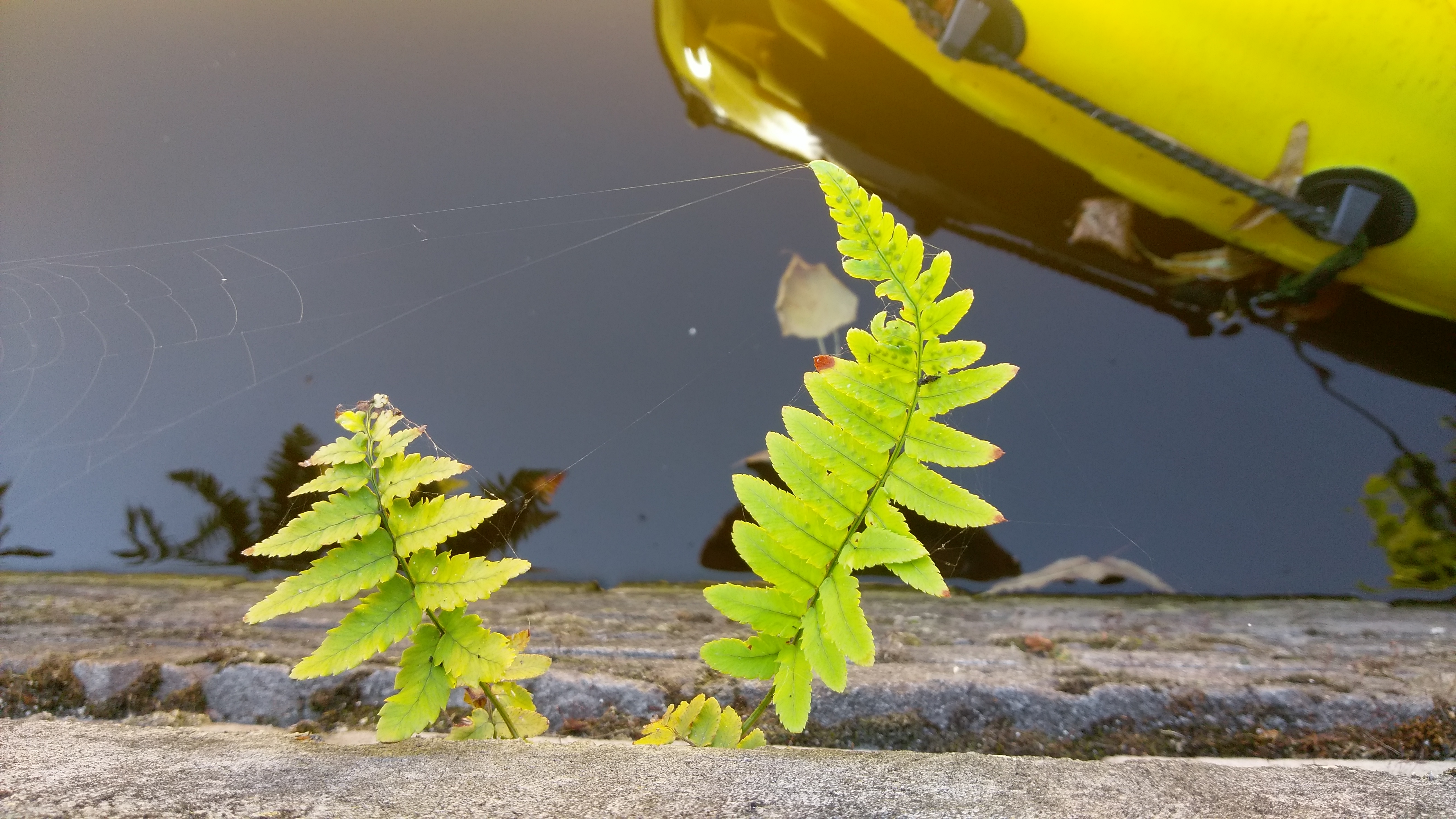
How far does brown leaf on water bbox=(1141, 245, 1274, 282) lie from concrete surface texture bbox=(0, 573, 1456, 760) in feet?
4.28

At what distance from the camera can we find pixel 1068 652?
166 centimetres

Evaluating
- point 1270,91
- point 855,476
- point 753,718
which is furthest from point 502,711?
point 1270,91

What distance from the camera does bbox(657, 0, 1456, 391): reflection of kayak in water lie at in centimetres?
261

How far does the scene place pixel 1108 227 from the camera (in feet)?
8.80

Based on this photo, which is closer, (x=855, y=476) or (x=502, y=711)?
(x=855, y=476)

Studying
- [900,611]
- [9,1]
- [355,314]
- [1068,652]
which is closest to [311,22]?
[9,1]

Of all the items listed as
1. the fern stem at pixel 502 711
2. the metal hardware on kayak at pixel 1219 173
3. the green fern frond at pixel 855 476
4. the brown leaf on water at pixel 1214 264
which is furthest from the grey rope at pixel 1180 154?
the fern stem at pixel 502 711

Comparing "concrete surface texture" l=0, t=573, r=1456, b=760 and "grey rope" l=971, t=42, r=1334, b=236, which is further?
"grey rope" l=971, t=42, r=1334, b=236

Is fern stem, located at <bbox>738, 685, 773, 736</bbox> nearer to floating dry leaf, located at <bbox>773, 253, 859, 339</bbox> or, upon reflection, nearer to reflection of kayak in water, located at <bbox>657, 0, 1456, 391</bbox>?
floating dry leaf, located at <bbox>773, 253, 859, 339</bbox>

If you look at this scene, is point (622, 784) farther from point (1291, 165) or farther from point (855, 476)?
point (1291, 165)

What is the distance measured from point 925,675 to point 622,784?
864mm

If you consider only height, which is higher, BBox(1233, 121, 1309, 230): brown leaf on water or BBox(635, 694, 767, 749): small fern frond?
BBox(1233, 121, 1309, 230): brown leaf on water

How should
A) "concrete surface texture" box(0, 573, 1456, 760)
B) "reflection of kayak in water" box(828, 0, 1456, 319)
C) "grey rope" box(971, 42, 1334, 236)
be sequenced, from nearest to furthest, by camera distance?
"concrete surface texture" box(0, 573, 1456, 760), "reflection of kayak in water" box(828, 0, 1456, 319), "grey rope" box(971, 42, 1334, 236)

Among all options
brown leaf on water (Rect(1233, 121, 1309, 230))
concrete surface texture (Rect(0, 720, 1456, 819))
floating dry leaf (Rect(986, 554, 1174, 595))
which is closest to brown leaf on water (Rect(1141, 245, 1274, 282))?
brown leaf on water (Rect(1233, 121, 1309, 230))
